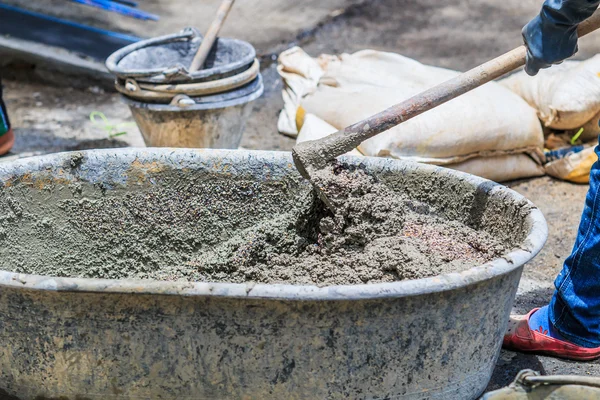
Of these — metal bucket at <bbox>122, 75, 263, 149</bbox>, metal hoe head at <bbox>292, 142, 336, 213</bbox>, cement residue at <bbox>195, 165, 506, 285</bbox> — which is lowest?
metal bucket at <bbox>122, 75, 263, 149</bbox>

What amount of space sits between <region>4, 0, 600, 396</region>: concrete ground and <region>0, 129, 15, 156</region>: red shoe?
0.09 m

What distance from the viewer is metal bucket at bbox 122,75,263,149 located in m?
3.51

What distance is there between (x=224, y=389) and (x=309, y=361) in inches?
9.6

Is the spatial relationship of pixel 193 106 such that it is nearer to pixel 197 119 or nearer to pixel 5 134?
pixel 197 119

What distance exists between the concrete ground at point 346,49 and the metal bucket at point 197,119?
0.60m

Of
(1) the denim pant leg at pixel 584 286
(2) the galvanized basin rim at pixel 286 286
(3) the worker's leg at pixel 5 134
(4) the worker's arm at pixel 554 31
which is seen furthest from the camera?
(3) the worker's leg at pixel 5 134

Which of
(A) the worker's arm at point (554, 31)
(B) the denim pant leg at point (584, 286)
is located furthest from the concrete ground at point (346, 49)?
(A) the worker's arm at point (554, 31)

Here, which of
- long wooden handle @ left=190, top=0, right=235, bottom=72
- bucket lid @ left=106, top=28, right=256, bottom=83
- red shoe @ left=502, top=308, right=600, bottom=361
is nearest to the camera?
red shoe @ left=502, top=308, right=600, bottom=361

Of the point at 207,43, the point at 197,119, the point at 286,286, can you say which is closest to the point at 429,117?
the point at 197,119

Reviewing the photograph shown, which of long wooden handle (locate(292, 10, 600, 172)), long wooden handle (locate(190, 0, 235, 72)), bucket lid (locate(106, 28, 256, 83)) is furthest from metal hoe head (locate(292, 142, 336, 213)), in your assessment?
long wooden handle (locate(190, 0, 235, 72))

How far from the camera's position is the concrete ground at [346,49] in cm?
353

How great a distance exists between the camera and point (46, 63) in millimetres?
5223

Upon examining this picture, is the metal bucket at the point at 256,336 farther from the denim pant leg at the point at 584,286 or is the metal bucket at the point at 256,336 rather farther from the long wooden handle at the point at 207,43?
the long wooden handle at the point at 207,43

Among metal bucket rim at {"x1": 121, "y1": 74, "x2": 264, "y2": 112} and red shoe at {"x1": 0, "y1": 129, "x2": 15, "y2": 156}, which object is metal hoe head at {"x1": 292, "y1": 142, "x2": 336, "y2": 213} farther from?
red shoe at {"x1": 0, "y1": 129, "x2": 15, "y2": 156}
